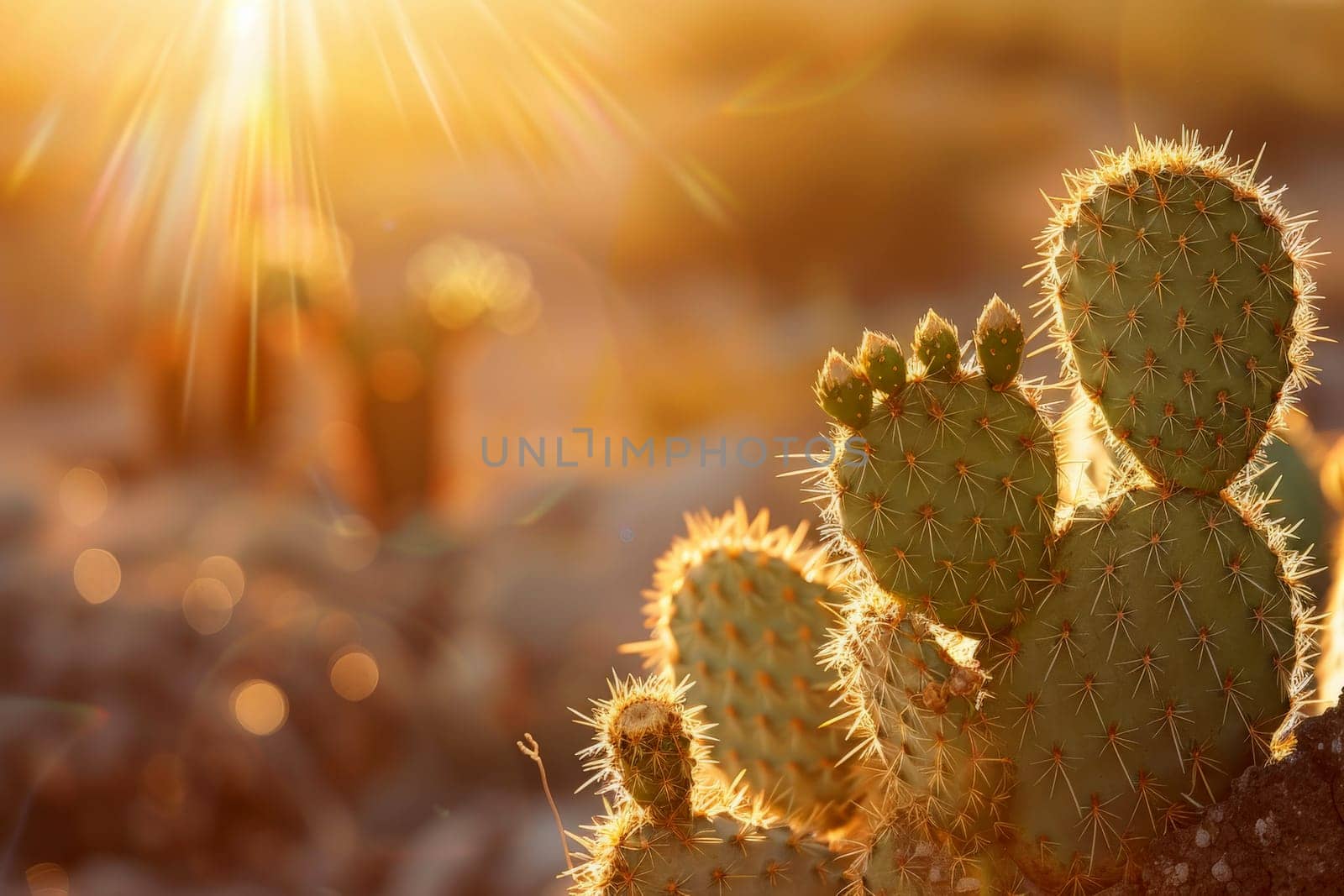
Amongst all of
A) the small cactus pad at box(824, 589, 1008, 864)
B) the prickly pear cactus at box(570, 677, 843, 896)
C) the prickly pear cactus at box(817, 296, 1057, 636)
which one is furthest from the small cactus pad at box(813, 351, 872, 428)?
the prickly pear cactus at box(570, 677, 843, 896)

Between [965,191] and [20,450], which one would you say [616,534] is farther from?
[20,450]

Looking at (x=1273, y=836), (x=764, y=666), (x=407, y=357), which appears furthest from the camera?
A: (x=407, y=357)

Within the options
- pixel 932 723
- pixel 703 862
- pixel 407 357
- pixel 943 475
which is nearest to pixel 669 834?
pixel 703 862

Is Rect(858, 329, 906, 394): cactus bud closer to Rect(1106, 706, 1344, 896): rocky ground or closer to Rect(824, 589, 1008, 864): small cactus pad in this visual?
Rect(824, 589, 1008, 864): small cactus pad

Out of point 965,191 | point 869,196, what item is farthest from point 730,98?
point 965,191

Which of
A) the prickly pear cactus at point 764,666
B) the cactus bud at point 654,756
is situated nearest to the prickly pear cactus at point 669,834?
the cactus bud at point 654,756

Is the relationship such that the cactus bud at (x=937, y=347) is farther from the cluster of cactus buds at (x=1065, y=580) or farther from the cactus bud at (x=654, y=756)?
the cactus bud at (x=654, y=756)

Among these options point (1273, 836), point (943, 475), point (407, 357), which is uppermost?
point (407, 357)

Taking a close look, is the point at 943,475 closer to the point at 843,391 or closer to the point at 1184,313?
the point at 843,391
